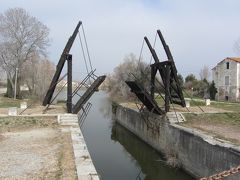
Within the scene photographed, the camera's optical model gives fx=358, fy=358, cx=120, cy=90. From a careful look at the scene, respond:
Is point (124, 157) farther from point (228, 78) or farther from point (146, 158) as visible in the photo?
point (228, 78)

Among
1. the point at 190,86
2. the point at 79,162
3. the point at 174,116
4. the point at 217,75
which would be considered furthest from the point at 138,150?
the point at 190,86

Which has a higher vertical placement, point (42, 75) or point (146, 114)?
point (42, 75)

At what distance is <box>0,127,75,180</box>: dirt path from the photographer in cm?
864

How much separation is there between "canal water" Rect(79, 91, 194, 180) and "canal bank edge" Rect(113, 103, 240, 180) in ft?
1.70

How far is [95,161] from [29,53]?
2553cm

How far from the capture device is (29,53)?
133 ft

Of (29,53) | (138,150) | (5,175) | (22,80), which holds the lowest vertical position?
(138,150)

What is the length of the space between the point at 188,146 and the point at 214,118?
5024 mm

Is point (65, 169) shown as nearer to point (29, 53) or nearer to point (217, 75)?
point (29, 53)

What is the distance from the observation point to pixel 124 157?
65.0 ft

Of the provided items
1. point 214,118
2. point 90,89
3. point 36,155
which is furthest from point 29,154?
point 214,118

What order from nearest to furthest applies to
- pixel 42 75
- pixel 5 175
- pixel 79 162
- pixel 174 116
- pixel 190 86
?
pixel 5 175 → pixel 79 162 → pixel 174 116 → pixel 42 75 → pixel 190 86

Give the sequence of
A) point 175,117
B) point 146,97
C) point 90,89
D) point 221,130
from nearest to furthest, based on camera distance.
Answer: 1. point 221,130
2. point 90,89
3. point 175,117
4. point 146,97

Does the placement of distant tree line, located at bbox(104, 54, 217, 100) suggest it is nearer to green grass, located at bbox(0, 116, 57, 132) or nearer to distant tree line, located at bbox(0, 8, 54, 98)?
distant tree line, located at bbox(0, 8, 54, 98)
